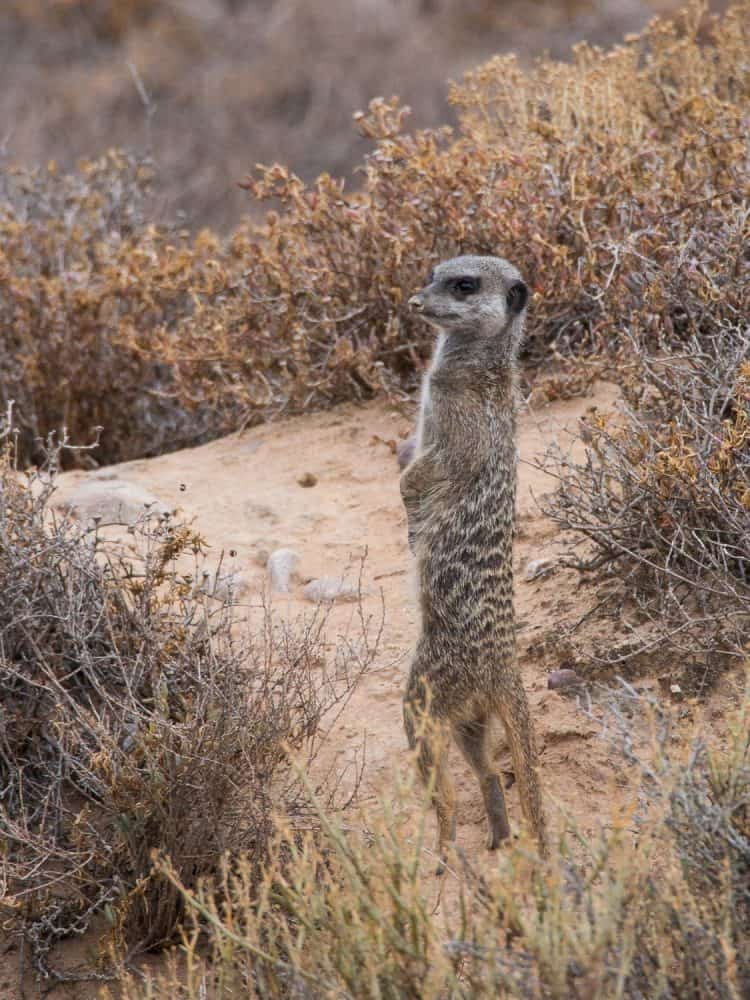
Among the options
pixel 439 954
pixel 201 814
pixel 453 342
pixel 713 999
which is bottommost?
pixel 201 814

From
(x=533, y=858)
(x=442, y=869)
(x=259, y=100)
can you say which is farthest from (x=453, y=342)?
(x=259, y=100)

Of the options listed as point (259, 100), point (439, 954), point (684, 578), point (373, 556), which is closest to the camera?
point (439, 954)

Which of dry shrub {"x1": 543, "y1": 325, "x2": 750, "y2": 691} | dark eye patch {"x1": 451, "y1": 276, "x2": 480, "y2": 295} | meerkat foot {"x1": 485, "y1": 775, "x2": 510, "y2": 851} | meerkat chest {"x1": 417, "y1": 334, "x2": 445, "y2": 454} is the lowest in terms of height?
meerkat foot {"x1": 485, "y1": 775, "x2": 510, "y2": 851}

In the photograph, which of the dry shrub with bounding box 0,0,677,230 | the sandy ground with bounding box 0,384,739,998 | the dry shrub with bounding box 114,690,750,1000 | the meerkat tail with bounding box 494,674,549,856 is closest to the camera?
the dry shrub with bounding box 114,690,750,1000

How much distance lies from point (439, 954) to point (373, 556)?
2370 mm

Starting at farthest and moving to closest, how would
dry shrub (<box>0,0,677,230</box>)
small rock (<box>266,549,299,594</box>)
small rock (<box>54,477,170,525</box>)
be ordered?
dry shrub (<box>0,0,677,230</box>)
small rock (<box>54,477,170,525</box>)
small rock (<box>266,549,299,594</box>)

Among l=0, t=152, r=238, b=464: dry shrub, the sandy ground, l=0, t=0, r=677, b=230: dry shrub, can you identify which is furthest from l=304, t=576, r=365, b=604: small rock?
l=0, t=0, r=677, b=230: dry shrub

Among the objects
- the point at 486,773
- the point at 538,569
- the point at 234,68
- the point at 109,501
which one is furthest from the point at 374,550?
the point at 234,68

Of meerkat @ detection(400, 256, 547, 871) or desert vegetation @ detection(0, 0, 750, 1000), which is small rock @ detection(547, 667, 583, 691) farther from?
meerkat @ detection(400, 256, 547, 871)

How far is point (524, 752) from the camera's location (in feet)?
10.2

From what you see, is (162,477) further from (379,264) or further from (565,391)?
(565,391)

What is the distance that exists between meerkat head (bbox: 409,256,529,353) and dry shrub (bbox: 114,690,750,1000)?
1.38 m

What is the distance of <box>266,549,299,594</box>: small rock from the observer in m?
4.29

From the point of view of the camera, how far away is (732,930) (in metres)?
2.40
